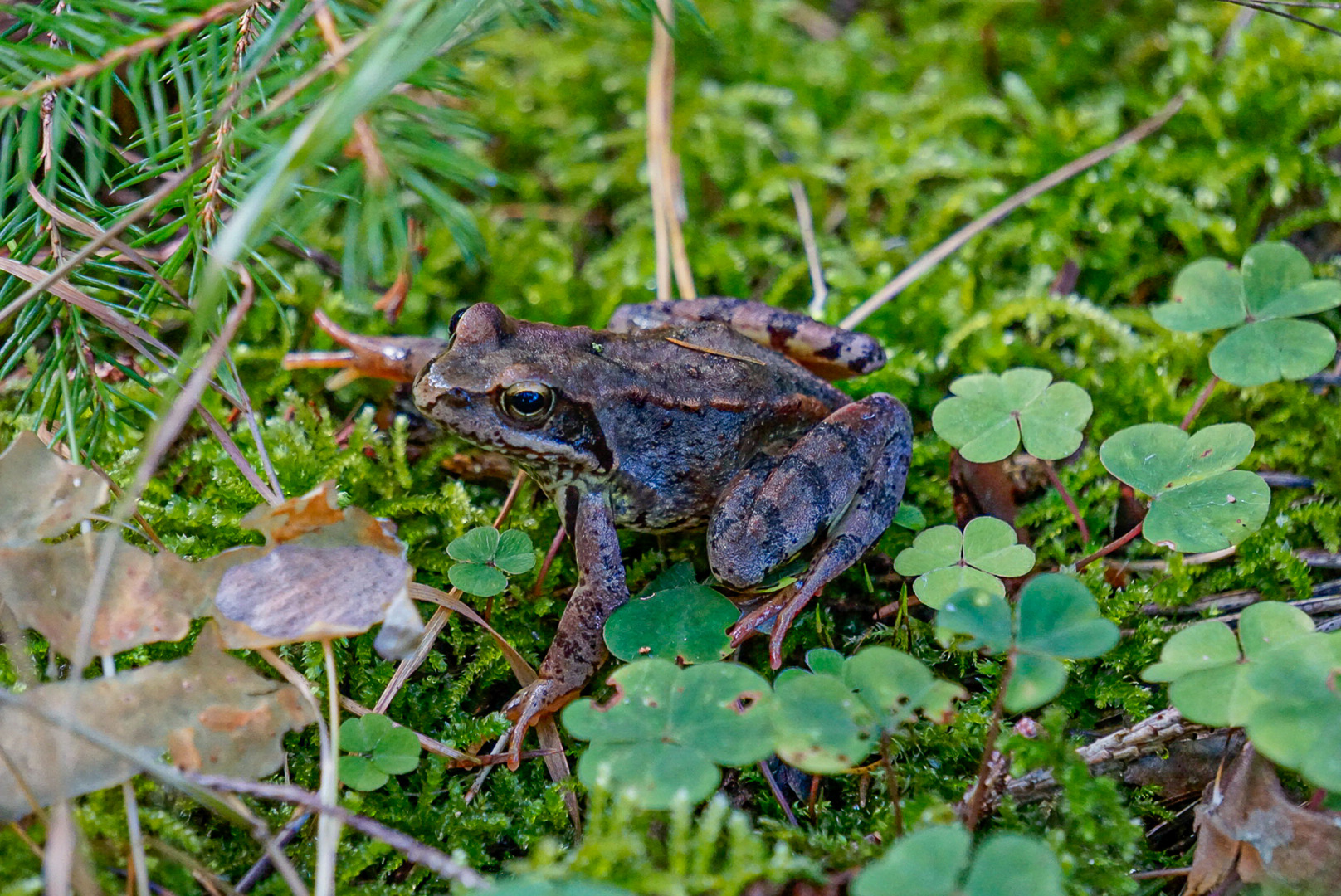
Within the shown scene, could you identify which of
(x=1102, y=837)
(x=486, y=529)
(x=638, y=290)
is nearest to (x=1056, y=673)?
(x=1102, y=837)

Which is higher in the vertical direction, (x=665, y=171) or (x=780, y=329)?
(x=665, y=171)

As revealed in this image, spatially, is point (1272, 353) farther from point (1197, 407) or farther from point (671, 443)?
point (671, 443)

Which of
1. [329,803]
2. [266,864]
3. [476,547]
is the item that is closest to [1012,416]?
[476,547]

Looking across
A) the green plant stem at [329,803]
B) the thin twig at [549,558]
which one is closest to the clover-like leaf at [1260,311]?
the thin twig at [549,558]

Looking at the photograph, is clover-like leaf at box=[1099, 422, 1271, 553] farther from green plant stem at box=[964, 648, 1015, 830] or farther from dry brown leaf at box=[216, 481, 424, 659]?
dry brown leaf at box=[216, 481, 424, 659]

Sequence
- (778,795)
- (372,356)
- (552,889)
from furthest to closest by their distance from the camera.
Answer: (372,356) → (778,795) → (552,889)

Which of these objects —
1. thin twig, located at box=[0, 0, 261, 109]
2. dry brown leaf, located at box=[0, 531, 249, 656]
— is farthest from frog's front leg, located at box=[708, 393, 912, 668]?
thin twig, located at box=[0, 0, 261, 109]

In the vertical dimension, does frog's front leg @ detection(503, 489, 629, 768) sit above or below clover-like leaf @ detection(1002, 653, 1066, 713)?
below

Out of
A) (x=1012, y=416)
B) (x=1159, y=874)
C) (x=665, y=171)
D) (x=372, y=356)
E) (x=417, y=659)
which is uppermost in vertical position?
(x=665, y=171)
